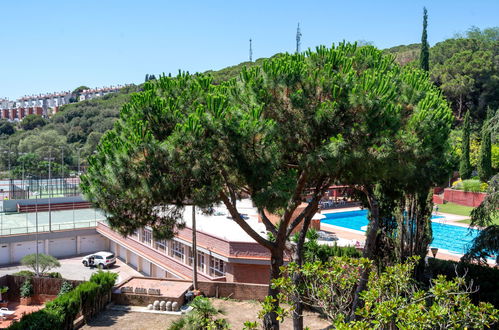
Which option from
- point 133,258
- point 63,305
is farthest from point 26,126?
point 63,305

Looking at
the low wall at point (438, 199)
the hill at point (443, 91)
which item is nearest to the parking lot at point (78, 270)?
the hill at point (443, 91)

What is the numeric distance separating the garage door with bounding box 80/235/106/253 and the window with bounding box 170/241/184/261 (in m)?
13.8

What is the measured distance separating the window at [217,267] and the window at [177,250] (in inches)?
120

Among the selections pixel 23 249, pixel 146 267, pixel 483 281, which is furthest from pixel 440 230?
pixel 23 249

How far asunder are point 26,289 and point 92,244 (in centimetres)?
1420

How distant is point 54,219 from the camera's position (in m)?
36.9

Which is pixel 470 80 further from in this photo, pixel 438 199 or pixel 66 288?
pixel 66 288

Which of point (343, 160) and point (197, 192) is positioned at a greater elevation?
point (343, 160)

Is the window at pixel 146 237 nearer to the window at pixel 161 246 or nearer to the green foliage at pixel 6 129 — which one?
the window at pixel 161 246

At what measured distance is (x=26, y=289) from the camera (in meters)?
20.9

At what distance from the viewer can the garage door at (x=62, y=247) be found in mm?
33031

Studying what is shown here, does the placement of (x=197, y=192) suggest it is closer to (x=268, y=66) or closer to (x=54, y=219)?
(x=268, y=66)

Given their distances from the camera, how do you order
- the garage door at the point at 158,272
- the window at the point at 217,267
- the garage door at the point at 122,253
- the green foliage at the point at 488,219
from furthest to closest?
1. the garage door at the point at 122,253
2. the garage door at the point at 158,272
3. the window at the point at 217,267
4. the green foliage at the point at 488,219

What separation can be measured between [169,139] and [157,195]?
1366 mm
